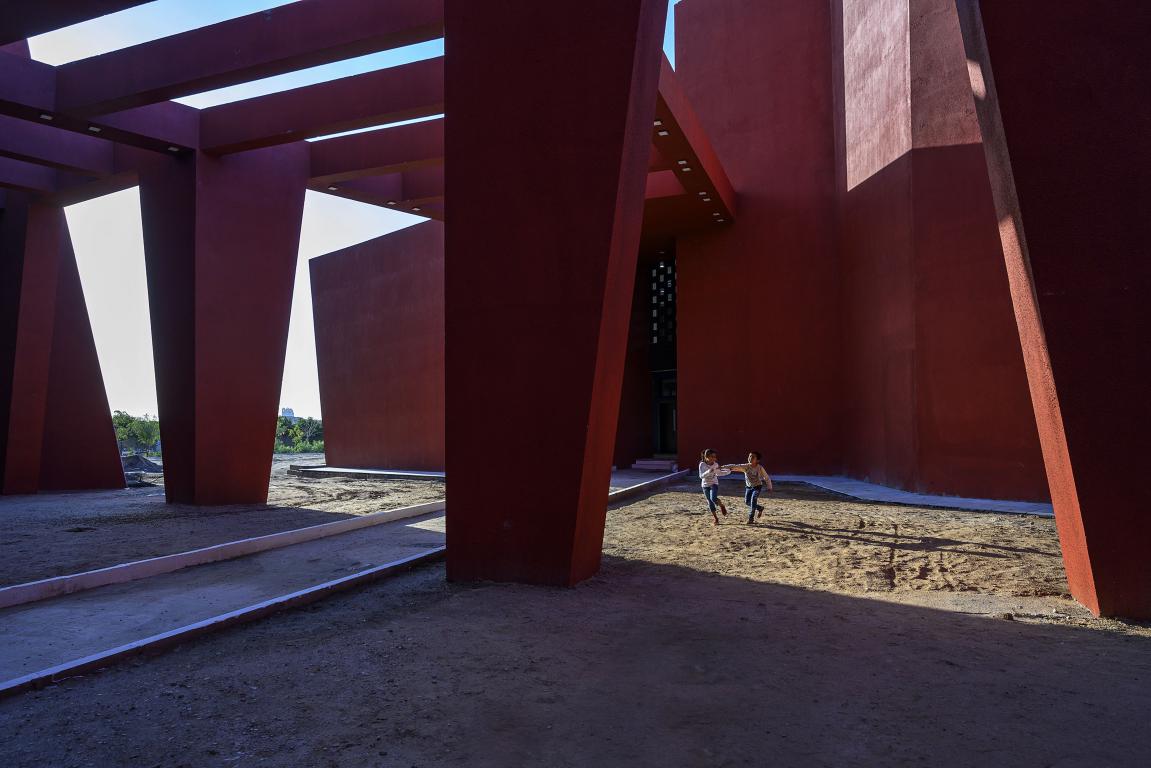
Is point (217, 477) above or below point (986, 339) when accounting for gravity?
below

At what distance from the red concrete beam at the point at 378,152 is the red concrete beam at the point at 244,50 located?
2.81 metres

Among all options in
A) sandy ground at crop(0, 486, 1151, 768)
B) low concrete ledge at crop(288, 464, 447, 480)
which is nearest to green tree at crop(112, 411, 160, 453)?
low concrete ledge at crop(288, 464, 447, 480)

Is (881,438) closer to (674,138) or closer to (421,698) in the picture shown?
(674,138)

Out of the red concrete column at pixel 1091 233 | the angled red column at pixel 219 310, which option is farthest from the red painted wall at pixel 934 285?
the angled red column at pixel 219 310

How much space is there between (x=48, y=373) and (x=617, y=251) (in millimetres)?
15875

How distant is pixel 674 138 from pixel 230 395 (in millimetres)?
9264

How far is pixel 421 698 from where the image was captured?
355 cm

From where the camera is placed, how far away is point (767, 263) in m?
18.3

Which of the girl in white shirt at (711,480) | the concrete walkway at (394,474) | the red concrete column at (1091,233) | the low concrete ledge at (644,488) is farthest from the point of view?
the concrete walkway at (394,474)

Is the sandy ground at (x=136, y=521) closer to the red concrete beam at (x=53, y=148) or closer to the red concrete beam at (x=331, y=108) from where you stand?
the red concrete beam at (x=53, y=148)

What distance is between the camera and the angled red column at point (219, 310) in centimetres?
1277

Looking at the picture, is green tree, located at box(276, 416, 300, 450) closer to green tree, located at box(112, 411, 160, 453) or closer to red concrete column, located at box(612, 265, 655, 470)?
green tree, located at box(112, 411, 160, 453)

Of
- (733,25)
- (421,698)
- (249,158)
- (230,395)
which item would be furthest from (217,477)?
(733,25)

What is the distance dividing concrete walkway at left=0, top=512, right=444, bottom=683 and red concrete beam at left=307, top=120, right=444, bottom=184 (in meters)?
7.25
